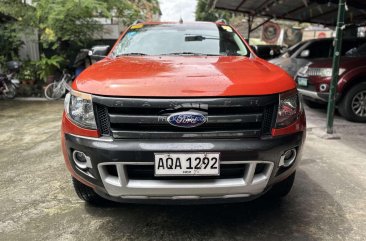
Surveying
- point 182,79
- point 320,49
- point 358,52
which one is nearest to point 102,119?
point 182,79

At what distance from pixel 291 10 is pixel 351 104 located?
6.28 m

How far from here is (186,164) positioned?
226 centimetres

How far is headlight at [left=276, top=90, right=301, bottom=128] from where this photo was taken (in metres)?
2.42

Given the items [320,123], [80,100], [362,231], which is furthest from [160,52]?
[320,123]

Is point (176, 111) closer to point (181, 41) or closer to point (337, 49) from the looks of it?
point (181, 41)

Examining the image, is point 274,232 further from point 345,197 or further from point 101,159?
point 101,159

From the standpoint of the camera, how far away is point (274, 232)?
2727 millimetres

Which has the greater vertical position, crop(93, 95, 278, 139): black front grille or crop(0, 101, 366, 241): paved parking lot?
crop(93, 95, 278, 139): black front grille

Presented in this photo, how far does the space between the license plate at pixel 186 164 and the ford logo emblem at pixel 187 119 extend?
7.2 inches

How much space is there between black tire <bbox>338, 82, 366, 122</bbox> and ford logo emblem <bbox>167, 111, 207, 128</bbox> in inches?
201

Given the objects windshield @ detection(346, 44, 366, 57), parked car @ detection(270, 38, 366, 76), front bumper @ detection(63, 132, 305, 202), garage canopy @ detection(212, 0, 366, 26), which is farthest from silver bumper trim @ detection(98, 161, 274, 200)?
garage canopy @ detection(212, 0, 366, 26)

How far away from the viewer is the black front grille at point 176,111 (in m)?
2.27

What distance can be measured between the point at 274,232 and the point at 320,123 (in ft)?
13.9

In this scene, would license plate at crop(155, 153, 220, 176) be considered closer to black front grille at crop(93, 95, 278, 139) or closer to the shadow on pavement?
black front grille at crop(93, 95, 278, 139)
